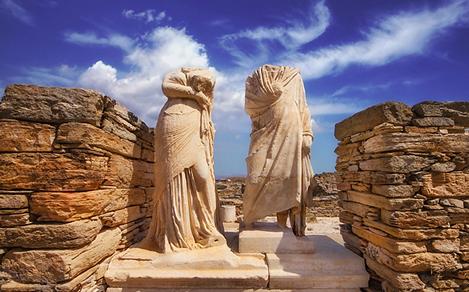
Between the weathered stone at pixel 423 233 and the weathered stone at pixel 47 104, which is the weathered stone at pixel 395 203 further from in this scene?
the weathered stone at pixel 47 104

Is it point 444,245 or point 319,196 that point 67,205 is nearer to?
point 444,245

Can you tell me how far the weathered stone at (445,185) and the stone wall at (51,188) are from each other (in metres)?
3.32

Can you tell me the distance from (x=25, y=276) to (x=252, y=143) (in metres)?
2.78

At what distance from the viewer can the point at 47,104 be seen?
2961mm

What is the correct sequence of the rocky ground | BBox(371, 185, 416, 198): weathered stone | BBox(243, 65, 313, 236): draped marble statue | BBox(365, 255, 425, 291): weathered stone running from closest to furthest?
BBox(365, 255, 425, 291): weathered stone < BBox(371, 185, 416, 198): weathered stone < BBox(243, 65, 313, 236): draped marble statue < the rocky ground

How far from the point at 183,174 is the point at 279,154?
123cm

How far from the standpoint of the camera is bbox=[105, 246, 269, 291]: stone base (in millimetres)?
3311

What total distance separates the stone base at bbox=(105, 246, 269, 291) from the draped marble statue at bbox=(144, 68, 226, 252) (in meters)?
0.20

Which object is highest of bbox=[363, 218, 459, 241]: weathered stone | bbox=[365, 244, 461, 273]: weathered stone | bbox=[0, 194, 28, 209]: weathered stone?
bbox=[0, 194, 28, 209]: weathered stone

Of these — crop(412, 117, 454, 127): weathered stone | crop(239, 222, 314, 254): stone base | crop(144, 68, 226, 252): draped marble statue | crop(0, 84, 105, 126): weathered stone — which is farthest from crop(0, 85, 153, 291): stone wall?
crop(412, 117, 454, 127): weathered stone

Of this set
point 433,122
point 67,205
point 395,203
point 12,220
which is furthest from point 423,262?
point 12,220

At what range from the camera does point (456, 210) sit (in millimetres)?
3107

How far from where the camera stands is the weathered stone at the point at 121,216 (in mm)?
3457

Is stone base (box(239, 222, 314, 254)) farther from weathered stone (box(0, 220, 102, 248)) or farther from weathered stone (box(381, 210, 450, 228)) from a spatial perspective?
weathered stone (box(0, 220, 102, 248))
